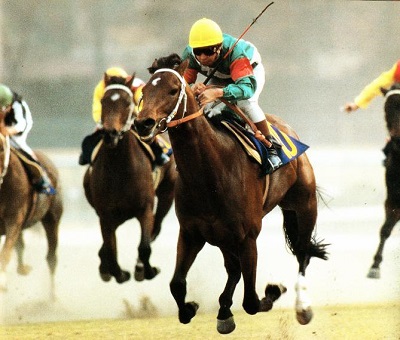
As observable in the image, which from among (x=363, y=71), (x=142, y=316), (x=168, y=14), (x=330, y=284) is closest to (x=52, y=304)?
(x=142, y=316)

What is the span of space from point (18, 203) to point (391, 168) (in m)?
2.79

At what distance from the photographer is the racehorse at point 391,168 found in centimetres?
821

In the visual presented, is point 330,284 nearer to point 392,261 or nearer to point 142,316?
point 392,261

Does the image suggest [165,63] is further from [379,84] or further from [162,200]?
[162,200]

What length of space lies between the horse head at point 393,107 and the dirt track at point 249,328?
1306mm

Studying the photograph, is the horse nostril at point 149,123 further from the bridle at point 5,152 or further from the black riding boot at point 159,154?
the black riding boot at point 159,154

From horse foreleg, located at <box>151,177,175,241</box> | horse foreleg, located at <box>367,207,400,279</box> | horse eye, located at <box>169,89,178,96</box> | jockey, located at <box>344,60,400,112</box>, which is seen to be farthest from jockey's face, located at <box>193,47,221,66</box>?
horse foreleg, located at <box>367,207,400,279</box>

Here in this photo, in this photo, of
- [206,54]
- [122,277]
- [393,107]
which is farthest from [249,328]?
[206,54]

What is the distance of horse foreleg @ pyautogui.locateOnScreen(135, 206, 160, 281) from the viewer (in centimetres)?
753

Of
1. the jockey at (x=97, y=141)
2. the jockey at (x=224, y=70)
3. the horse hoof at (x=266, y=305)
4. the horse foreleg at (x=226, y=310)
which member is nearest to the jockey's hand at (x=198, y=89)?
the jockey at (x=224, y=70)

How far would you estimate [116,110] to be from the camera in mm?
7359

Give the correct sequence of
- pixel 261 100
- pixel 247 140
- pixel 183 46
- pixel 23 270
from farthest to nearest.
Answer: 1. pixel 261 100
2. pixel 183 46
3. pixel 23 270
4. pixel 247 140

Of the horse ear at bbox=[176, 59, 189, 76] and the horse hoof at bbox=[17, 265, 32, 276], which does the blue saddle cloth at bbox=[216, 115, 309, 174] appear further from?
the horse hoof at bbox=[17, 265, 32, 276]

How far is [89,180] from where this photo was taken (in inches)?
315
